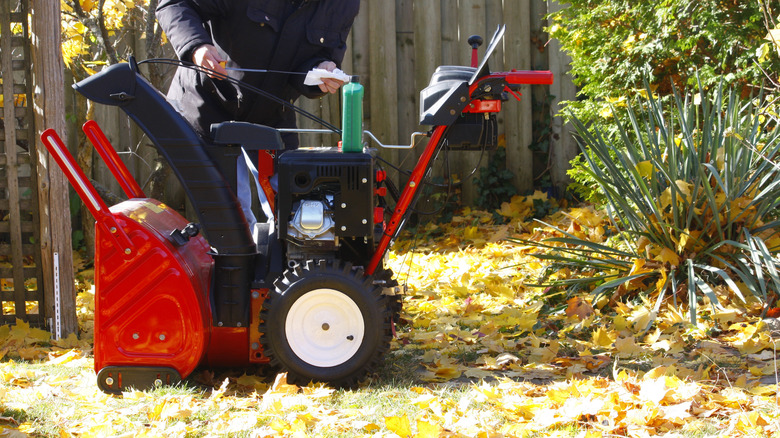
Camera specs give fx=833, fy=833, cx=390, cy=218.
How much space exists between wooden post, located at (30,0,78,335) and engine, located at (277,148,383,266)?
1.47 m

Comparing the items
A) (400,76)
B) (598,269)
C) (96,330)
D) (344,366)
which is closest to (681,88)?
(598,269)

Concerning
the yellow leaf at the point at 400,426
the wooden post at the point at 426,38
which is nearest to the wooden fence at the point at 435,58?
the wooden post at the point at 426,38

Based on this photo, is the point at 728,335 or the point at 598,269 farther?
the point at 598,269

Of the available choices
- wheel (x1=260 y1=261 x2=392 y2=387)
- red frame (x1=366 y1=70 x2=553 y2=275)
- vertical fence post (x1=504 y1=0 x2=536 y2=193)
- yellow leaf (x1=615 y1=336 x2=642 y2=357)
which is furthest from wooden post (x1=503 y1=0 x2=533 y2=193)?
wheel (x1=260 y1=261 x2=392 y2=387)

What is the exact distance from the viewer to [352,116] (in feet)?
9.45

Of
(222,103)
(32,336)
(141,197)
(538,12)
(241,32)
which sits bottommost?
(32,336)

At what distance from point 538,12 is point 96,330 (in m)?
4.63

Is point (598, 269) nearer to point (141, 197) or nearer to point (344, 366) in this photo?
point (344, 366)

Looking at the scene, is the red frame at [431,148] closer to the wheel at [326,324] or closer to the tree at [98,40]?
the wheel at [326,324]

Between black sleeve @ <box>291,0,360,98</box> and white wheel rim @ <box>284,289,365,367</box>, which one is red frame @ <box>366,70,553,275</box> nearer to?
white wheel rim @ <box>284,289,365,367</box>

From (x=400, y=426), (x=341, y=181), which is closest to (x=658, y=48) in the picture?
(x=341, y=181)

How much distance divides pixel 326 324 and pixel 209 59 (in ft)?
3.46

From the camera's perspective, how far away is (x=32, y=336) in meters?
3.78

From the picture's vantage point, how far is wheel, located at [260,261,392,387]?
285 cm
